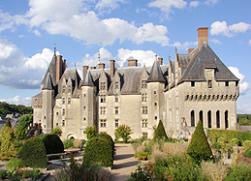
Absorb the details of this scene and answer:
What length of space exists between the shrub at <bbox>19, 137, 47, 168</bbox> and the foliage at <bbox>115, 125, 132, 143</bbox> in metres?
22.1

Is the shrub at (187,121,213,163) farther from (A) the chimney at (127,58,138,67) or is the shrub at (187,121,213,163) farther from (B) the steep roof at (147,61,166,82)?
(A) the chimney at (127,58,138,67)

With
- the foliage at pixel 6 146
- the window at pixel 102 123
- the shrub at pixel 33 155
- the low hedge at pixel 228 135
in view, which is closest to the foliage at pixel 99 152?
the shrub at pixel 33 155

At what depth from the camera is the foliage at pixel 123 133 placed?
39.2 m

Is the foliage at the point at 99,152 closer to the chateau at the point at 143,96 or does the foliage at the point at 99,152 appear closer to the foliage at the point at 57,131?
the chateau at the point at 143,96

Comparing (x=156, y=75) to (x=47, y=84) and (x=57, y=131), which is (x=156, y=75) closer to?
(x=57, y=131)

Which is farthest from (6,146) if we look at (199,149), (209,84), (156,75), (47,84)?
(47,84)

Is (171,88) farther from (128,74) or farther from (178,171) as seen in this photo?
(178,171)

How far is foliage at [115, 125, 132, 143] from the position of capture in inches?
1545

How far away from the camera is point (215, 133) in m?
27.4

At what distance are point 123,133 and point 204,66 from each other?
13380 mm

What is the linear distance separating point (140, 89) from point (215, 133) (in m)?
15.5

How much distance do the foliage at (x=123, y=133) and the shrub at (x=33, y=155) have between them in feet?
72.6

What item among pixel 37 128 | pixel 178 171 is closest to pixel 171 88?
pixel 37 128

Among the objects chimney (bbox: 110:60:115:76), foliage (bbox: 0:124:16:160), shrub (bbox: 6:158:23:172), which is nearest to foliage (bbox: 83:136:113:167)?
shrub (bbox: 6:158:23:172)
